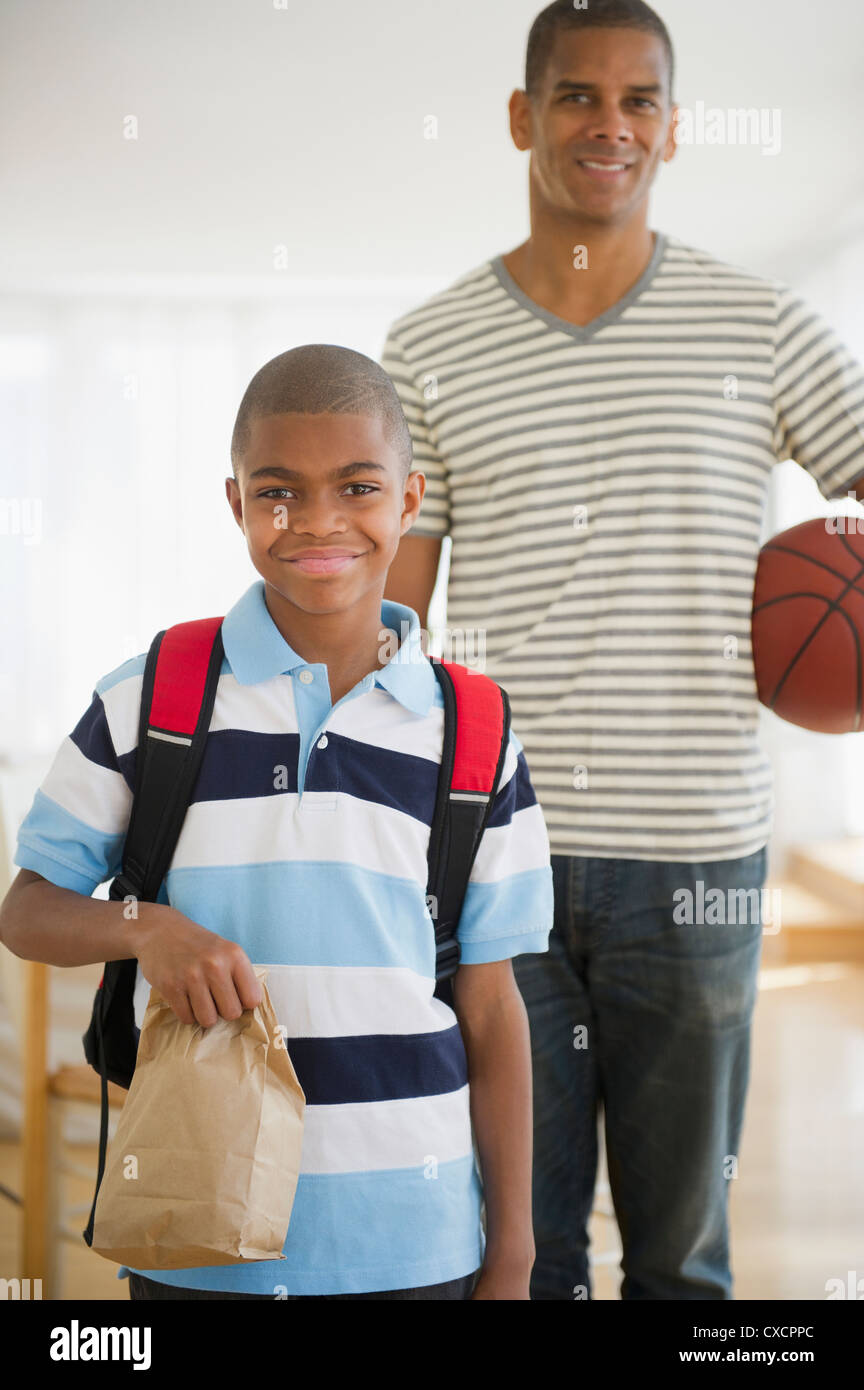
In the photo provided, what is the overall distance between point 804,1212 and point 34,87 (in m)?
Result: 3.09

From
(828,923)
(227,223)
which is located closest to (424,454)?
(227,223)

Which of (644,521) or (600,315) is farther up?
(600,315)

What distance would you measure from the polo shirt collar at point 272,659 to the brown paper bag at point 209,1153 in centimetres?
22

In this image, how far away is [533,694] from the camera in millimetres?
1156

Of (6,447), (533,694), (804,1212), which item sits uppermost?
(6,447)

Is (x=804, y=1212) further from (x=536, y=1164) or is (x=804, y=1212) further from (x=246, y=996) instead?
(x=246, y=996)

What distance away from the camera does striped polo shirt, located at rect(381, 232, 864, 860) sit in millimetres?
1130

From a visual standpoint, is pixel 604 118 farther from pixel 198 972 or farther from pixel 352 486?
pixel 198 972

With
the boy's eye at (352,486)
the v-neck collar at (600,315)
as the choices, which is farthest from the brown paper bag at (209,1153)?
the v-neck collar at (600,315)

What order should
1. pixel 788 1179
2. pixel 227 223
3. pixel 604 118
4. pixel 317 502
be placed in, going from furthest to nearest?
pixel 227 223 < pixel 788 1179 < pixel 604 118 < pixel 317 502

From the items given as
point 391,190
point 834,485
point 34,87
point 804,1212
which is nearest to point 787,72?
point 391,190

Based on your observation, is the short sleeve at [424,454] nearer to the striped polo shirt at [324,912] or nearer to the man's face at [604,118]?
the man's face at [604,118]

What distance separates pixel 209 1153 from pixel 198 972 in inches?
4.3

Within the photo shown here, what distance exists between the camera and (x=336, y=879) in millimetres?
802
